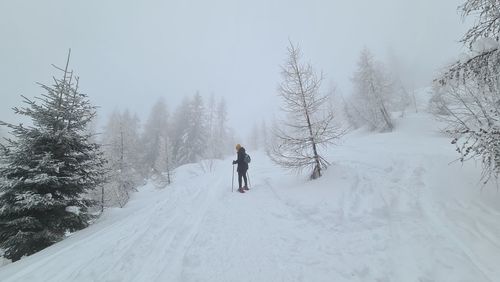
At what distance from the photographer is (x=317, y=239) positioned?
242 inches

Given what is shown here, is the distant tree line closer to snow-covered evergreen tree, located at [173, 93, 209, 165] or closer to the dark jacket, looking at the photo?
snow-covered evergreen tree, located at [173, 93, 209, 165]

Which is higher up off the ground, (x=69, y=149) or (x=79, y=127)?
(x=79, y=127)

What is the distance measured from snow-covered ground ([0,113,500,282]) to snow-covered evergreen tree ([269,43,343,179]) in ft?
7.77

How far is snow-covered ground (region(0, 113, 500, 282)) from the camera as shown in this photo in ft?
15.4

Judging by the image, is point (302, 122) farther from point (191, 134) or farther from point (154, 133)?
point (154, 133)

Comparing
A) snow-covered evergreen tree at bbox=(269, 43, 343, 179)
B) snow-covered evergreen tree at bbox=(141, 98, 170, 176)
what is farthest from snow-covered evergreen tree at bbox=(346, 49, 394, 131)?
snow-covered evergreen tree at bbox=(141, 98, 170, 176)

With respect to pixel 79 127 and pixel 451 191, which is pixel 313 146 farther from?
pixel 79 127

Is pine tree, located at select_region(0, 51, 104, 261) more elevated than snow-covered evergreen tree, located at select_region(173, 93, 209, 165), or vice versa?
snow-covered evergreen tree, located at select_region(173, 93, 209, 165)

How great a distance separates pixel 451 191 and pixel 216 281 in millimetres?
7403

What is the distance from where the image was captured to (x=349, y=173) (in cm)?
1109

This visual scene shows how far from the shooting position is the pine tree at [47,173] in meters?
8.66

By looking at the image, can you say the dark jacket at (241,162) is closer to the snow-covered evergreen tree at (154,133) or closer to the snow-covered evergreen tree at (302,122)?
the snow-covered evergreen tree at (302,122)

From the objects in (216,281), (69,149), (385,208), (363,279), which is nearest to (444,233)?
(385,208)

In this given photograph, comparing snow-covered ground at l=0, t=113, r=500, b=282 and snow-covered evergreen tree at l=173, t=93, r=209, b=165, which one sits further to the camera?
snow-covered evergreen tree at l=173, t=93, r=209, b=165
